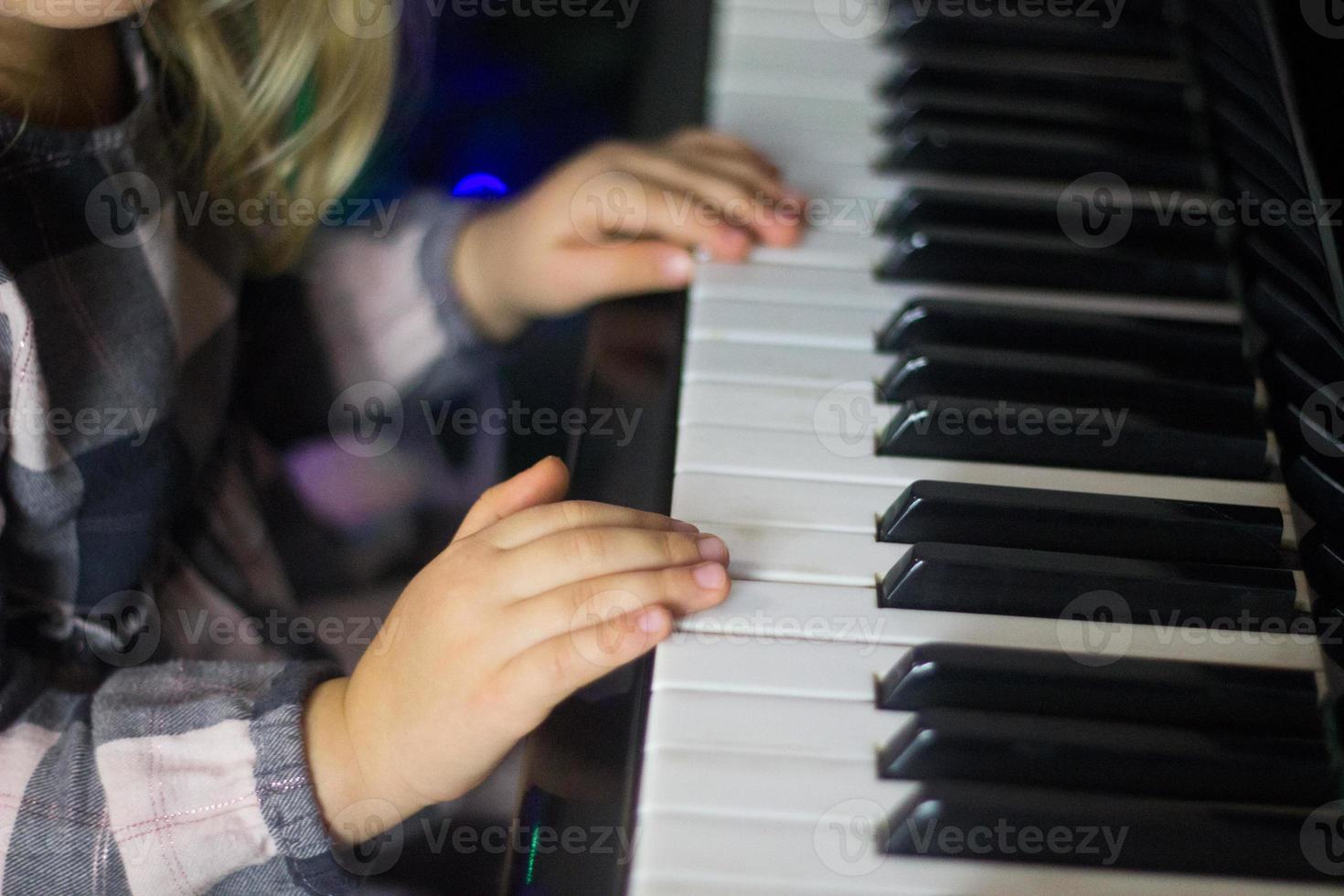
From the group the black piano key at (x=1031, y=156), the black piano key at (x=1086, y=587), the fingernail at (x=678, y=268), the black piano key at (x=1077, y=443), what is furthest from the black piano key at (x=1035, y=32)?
the black piano key at (x=1086, y=587)

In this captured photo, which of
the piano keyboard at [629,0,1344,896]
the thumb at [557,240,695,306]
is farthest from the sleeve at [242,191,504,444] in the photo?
the piano keyboard at [629,0,1344,896]

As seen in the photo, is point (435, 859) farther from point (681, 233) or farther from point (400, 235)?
point (400, 235)

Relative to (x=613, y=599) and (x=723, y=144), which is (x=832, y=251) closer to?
(x=723, y=144)

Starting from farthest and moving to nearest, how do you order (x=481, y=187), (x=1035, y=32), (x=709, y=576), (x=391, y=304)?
(x=481, y=187)
(x=391, y=304)
(x=1035, y=32)
(x=709, y=576)

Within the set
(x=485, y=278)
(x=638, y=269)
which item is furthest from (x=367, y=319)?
(x=638, y=269)

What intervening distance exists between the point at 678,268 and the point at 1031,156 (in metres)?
0.31

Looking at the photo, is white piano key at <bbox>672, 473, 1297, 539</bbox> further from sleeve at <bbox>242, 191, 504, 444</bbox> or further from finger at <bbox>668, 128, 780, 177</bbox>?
sleeve at <bbox>242, 191, 504, 444</bbox>

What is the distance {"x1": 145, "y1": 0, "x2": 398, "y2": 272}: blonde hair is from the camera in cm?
101

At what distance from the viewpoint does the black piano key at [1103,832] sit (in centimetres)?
57

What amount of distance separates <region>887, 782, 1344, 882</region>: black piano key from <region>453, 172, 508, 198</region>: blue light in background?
114 centimetres

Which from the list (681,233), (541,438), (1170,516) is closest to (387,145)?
(541,438)

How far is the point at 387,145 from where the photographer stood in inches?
52.8

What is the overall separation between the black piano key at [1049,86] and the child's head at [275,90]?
1.64ft

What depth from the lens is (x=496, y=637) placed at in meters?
0.70
